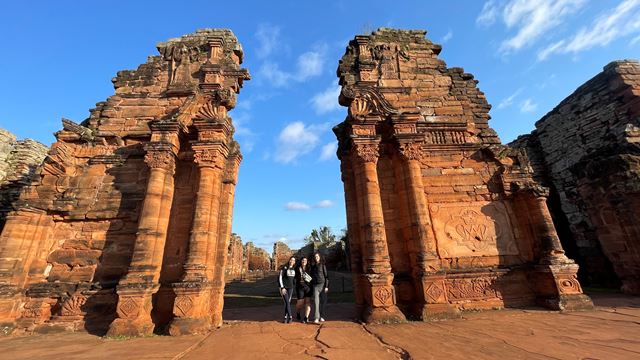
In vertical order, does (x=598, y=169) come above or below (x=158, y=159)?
above

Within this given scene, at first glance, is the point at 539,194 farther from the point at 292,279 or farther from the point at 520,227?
the point at 292,279

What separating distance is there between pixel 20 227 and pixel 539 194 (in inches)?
532

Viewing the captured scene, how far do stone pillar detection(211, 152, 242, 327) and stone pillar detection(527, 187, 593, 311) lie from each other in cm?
806

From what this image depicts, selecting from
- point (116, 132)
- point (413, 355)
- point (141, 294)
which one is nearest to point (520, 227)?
point (413, 355)

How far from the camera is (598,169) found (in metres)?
9.73

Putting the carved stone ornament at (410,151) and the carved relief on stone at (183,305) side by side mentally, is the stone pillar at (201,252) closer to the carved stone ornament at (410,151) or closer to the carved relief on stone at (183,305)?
the carved relief on stone at (183,305)

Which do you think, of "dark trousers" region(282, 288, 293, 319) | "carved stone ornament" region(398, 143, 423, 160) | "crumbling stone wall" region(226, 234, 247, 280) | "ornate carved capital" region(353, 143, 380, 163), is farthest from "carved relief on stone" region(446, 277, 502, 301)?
"crumbling stone wall" region(226, 234, 247, 280)

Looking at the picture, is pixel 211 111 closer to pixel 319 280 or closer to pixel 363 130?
pixel 363 130

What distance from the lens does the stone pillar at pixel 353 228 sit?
6770 mm

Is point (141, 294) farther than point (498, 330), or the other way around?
point (141, 294)

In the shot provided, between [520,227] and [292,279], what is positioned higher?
[520,227]

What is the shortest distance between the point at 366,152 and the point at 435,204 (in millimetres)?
2495

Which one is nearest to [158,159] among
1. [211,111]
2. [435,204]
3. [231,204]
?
[211,111]

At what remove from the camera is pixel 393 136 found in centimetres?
794
